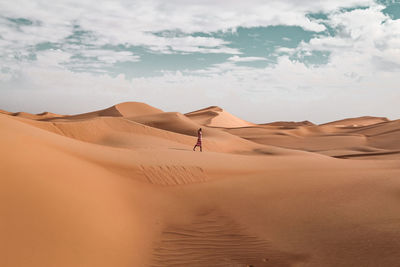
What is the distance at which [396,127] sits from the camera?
44.9m

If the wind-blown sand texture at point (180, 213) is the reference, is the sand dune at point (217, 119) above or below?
above

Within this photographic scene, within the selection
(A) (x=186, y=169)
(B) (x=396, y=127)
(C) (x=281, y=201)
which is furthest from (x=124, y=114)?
(C) (x=281, y=201)

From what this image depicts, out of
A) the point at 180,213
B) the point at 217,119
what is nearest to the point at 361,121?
the point at 217,119

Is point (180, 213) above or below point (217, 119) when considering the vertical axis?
below

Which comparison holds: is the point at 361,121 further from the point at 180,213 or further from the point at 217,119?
the point at 180,213

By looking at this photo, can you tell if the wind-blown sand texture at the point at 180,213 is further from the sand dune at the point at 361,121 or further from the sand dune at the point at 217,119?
the sand dune at the point at 361,121

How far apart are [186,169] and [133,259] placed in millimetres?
5743

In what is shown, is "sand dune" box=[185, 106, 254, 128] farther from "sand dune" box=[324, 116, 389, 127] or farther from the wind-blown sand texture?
the wind-blown sand texture

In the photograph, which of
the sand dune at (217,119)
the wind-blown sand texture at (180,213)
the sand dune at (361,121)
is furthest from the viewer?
the sand dune at (361,121)

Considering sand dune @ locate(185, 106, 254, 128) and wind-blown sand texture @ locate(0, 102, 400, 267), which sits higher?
sand dune @ locate(185, 106, 254, 128)

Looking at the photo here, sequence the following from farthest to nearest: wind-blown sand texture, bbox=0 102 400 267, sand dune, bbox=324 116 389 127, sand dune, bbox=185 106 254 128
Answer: sand dune, bbox=324 116 389 127 → sand dune, bbox=185 106 254 128 → wind-blown sand texture, bbox=0 102 400 267

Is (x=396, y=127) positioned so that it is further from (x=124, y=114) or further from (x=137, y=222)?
(x=137, y=222)

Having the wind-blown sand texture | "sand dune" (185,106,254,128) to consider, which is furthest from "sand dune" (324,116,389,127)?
the wind-blown sand texture

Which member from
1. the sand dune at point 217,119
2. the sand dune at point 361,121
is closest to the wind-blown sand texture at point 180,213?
the sand dune at point 217,119
